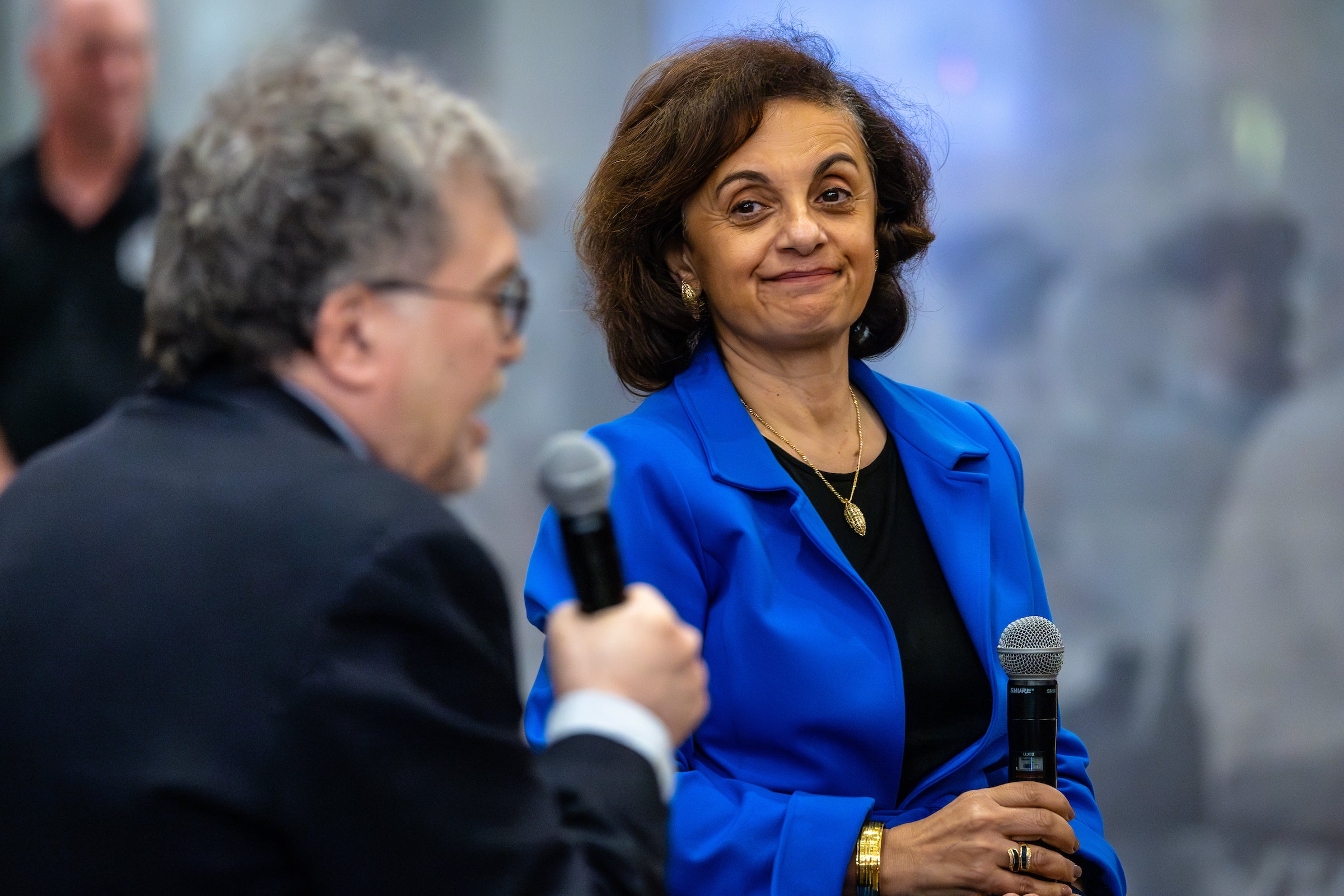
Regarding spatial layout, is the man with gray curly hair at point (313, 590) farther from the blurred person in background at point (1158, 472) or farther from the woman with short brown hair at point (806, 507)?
the blurred person in background at point (1158, 472)

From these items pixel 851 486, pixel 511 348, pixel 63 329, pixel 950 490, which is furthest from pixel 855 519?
pixel 63 329

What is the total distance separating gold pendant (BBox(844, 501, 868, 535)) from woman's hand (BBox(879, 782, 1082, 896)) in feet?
1.48

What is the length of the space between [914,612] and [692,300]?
66 cm

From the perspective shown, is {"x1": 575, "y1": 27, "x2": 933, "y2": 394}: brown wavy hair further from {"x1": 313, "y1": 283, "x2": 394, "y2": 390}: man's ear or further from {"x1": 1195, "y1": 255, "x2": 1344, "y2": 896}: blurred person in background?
{"x1": 1195, "y1": 255, "x2": 1344, "y2": 896}: blurred person in background

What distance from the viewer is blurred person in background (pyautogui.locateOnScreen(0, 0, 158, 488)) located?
3586 millimetres

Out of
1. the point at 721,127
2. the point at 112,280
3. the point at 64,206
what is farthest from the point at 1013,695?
the point at 64,206

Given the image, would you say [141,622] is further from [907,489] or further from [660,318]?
[907,489]

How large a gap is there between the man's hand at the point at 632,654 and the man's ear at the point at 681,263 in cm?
106

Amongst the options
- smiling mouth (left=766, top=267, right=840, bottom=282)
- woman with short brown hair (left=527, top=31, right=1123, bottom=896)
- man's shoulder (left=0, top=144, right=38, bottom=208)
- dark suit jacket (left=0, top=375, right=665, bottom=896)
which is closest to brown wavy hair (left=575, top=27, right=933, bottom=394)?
woman with short brown hair (left=527, top=31, right=1123, bottom=896)

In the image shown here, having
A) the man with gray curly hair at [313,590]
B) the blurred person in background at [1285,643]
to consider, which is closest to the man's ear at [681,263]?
the man with gray curly hair at [313,590]

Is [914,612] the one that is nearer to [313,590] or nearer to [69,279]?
[313,590]

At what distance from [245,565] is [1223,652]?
4.03 metres

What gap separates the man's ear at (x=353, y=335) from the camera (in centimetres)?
122

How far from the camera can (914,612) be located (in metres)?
2.04
